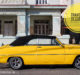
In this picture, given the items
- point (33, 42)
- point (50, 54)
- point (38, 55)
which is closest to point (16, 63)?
point (38, 55)

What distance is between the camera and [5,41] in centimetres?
1577

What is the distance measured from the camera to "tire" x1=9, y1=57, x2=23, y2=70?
774 cm

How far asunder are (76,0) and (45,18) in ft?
13.5

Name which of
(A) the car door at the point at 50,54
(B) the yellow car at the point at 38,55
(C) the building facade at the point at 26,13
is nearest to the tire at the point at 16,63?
(B) the yellow car at the point at 38,55

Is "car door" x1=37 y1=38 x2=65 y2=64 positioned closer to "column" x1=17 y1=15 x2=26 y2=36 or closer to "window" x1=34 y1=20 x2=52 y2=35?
"column" x1=17 y1=15 x2=26 y2=36

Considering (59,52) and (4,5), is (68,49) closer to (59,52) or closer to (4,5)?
(59,52)

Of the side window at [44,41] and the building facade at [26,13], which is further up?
the building facade at [26,13]

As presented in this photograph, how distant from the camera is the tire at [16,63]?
7.74 meters

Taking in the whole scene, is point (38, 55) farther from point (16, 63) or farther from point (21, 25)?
point (21, 25)

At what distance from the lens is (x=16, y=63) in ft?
25.5

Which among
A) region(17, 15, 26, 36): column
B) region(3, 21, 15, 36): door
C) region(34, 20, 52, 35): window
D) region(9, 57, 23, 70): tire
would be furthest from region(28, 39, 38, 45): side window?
region(3, 21, 15, 36): door

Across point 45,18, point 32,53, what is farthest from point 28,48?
point 45,18

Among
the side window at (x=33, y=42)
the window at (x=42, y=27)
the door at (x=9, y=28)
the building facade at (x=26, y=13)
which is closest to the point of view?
the side window at (x=33, y=42)

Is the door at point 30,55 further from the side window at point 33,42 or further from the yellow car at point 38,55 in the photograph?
the side window at point 33,42
